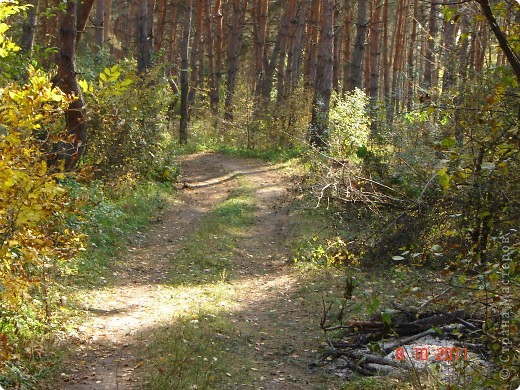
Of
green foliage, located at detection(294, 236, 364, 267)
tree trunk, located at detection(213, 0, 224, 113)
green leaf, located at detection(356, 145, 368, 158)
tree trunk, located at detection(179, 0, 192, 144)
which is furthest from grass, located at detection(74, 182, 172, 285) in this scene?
tree trunk, located at detection(213, 0, 224, 113)

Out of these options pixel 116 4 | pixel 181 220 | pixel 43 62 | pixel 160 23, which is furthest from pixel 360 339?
pixel 116 4

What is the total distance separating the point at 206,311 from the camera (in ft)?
25.9

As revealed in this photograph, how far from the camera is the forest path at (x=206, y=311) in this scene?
19.9 ft

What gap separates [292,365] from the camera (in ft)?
22.2

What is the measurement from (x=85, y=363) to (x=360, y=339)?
3.07 m

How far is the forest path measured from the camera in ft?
19.9

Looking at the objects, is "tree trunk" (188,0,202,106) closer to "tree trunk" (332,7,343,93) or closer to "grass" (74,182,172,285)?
"tree trunk" (332,7,343,93)

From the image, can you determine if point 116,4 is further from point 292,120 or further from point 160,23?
point 292,120

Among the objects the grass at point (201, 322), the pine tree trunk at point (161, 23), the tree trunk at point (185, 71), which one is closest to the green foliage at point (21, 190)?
the grass at point (201, 322)

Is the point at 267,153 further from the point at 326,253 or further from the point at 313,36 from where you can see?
the point at 326,253

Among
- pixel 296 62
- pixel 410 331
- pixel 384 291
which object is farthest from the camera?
pixel 296 62
